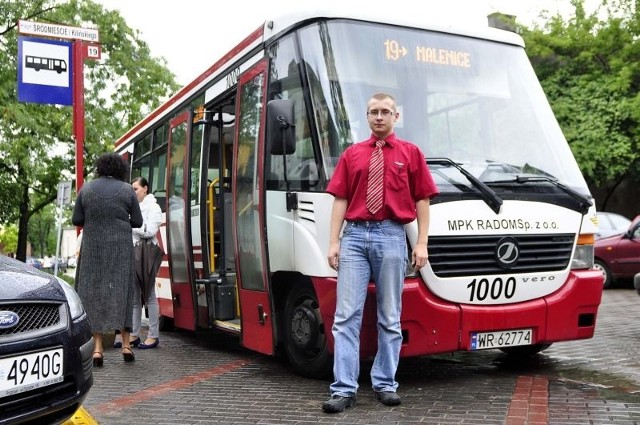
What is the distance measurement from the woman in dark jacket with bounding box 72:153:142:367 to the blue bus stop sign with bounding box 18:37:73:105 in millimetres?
3965

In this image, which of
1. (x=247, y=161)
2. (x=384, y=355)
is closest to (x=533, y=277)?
(x=384, y=355)

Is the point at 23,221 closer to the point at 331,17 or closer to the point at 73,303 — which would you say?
the point at 331,17

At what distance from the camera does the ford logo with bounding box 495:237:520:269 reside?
17.5 feet

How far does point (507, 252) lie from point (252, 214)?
2.06 metres

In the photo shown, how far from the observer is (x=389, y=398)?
486 centimetres

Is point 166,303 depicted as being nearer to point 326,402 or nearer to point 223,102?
point 223,102

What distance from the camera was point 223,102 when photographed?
24.4 feet

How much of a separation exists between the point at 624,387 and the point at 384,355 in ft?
5.86

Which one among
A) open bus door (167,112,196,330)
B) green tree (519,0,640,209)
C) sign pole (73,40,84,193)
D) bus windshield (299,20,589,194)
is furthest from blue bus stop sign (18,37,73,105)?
green tree (519,0,640,209)

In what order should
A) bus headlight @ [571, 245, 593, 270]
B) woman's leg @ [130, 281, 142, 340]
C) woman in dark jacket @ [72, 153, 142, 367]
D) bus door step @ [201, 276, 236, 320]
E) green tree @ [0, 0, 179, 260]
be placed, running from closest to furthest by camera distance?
bus headlight @ [571, 245, 593, 270]
woman in dark jacket @ [72, 153, 142, 367]
bus door step @ [201, 276, 236, 320]
woman's leg @ [130, 281, 142, 340]
green tree @ [0, 0, 179, 260]

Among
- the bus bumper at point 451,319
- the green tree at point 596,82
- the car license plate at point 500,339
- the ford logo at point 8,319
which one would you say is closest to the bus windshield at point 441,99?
the bus bumper at point 451,319

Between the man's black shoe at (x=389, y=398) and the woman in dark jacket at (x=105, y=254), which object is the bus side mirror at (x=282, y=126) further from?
the woman in dark jacket at (x=105, y=254)

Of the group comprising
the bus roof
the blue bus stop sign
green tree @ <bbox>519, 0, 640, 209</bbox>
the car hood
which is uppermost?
green tree @ <bbox>519, 0, 640, 209</bbox>

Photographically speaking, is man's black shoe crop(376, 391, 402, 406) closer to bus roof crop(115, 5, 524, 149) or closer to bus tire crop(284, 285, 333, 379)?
bus tire crop(284, 285, 333, 379)
